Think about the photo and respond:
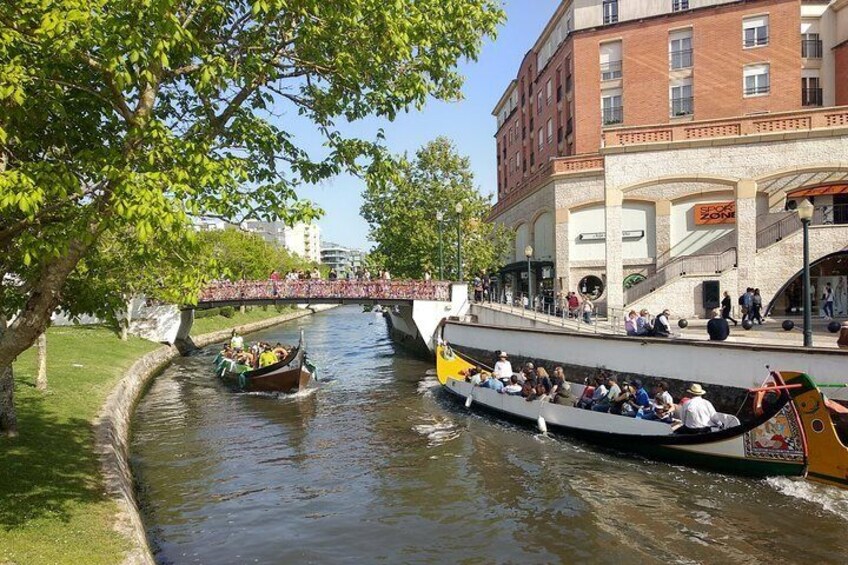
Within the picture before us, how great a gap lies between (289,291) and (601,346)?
2249 cm

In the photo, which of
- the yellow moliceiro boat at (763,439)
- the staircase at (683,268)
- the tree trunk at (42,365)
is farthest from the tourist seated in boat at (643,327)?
the tree trunk at (42,365)

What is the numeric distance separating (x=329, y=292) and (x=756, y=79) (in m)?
27.2

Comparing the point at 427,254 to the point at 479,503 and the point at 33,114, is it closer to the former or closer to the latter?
the point at 479,503

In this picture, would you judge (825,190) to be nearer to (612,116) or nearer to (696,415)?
(612,116)

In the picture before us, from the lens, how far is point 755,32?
35969 mm

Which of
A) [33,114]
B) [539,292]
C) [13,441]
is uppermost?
[33,114]

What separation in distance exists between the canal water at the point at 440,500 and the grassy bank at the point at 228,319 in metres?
31.9

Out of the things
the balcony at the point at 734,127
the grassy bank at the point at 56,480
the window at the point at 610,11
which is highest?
the window at the point at 610,11

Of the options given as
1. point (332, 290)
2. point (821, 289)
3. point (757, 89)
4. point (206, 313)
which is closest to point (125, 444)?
point (332, 290)

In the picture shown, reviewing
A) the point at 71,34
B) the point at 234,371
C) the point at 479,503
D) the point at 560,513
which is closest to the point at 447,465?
the point at 479,503

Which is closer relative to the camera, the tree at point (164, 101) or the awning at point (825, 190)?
the tree at point (164, 101)

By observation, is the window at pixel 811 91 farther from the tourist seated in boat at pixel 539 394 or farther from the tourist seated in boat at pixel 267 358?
the tourist seated in boat at pixel 267 358

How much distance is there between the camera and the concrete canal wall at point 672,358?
15.6 metres

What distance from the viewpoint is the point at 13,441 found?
13250mm
